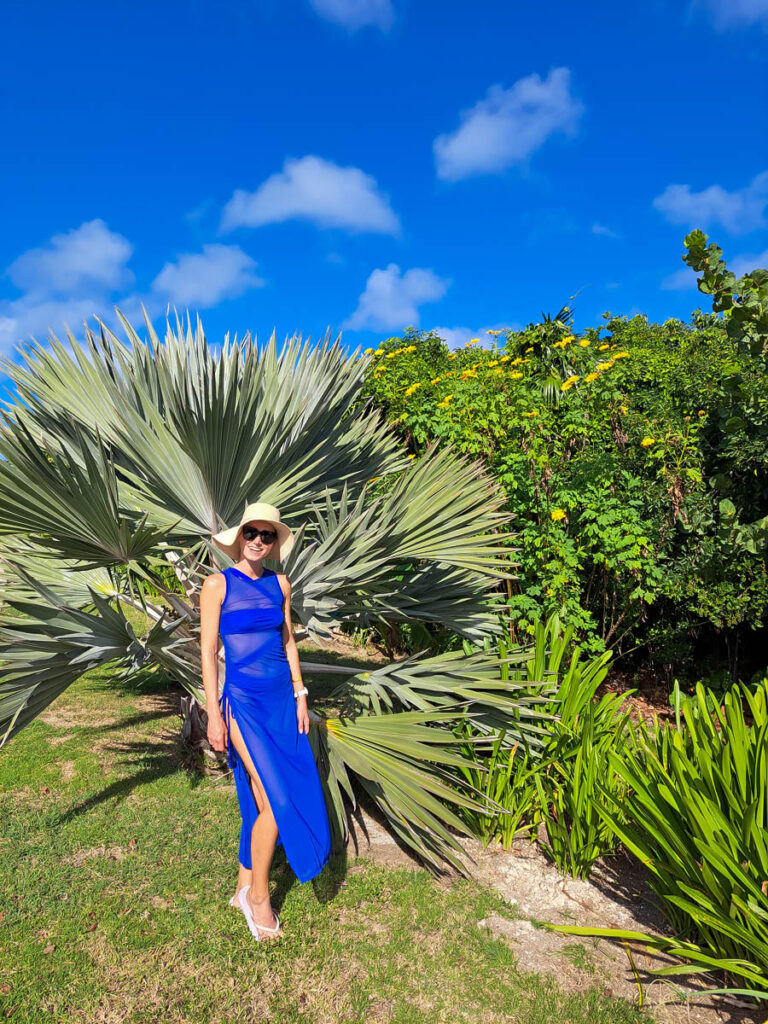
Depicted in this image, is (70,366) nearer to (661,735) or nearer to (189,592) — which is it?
(189,592)

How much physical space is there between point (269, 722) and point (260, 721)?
0.04 metres

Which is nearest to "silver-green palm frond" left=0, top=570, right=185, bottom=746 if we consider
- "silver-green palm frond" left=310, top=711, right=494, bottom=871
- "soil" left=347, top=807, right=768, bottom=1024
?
"silver-green palm frond" left=310, top=711, right=494, bottom=871

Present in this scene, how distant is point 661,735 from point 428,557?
4.59ft

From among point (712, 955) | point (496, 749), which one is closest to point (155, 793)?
point (496, 749)

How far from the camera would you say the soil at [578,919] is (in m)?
2.66

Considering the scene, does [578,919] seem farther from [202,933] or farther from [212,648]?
[212,648]

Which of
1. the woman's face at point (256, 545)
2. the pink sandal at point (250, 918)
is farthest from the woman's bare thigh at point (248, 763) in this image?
the woman's face at point (256, 545)

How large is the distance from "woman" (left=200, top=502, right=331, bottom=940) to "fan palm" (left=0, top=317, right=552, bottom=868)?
324mm

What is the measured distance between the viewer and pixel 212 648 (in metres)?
2.84

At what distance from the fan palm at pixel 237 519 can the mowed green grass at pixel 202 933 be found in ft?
1.17

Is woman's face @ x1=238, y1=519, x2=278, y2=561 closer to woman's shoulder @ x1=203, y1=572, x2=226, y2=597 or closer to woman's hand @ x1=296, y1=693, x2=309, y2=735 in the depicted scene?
woman's shoulder @ x1=203, y1=572, x2=226, y2=597

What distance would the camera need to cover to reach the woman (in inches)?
111

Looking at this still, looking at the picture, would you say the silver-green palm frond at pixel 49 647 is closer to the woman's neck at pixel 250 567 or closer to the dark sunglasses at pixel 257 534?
the woman's neck at pixel 250 567

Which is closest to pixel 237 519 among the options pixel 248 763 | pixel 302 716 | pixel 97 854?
pixel 302 716
